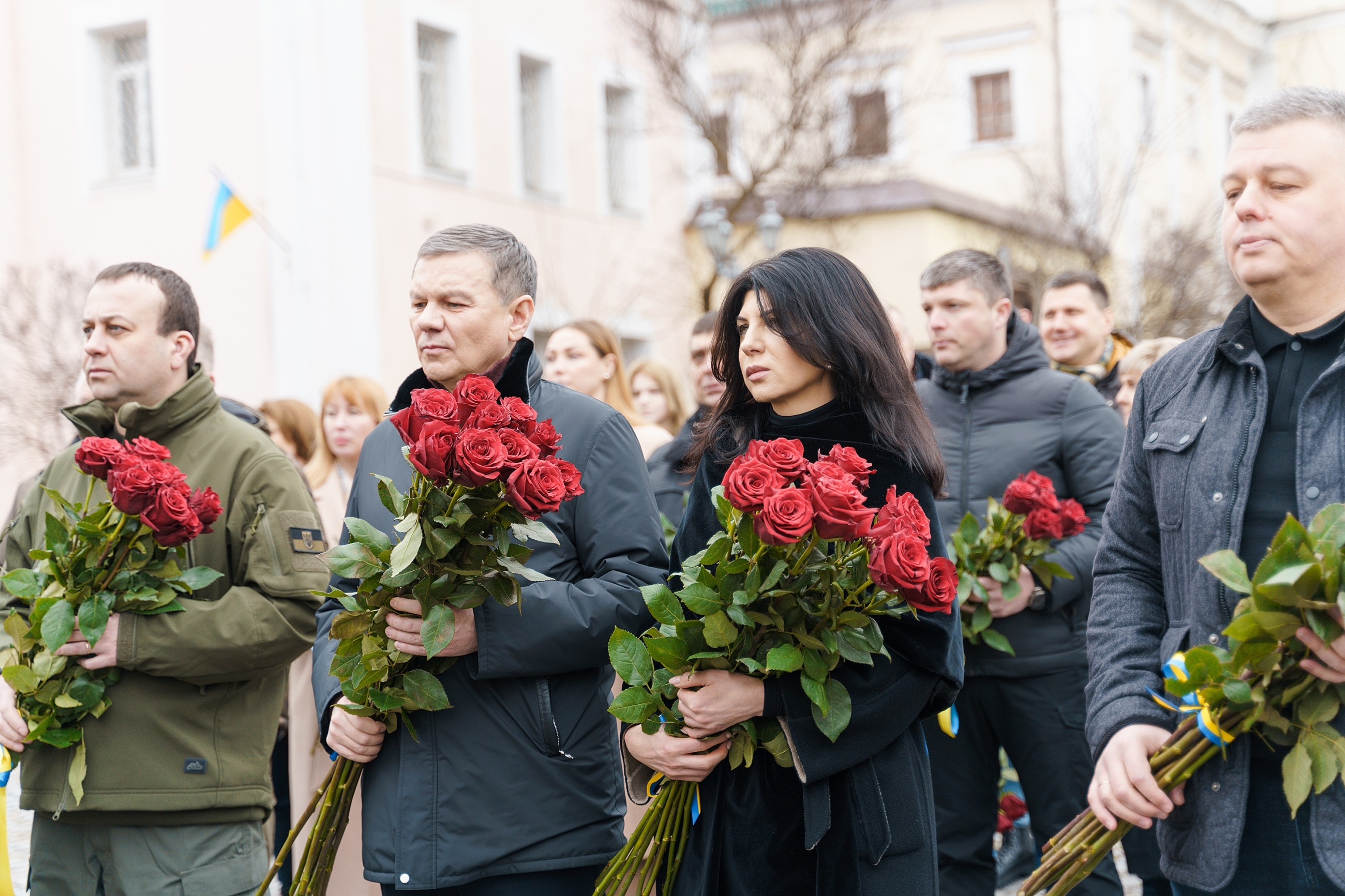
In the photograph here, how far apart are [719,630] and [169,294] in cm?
229

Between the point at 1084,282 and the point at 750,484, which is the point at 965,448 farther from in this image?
the point at 750,484

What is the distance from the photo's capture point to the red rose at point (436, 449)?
2.66m

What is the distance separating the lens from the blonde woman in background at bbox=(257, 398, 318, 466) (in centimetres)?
699

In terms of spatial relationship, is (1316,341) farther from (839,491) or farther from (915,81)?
(915,81)

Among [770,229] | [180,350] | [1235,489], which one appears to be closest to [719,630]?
[1235,489]

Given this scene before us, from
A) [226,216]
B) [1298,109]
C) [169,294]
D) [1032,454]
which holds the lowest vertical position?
[1032,454]

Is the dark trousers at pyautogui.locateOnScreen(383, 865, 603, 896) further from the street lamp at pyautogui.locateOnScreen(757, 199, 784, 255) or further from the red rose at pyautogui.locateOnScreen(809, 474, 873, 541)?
the street lamp at pyautogui.locateOnScreen(757, 199, 784, 255)

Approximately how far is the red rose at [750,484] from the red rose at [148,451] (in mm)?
1758

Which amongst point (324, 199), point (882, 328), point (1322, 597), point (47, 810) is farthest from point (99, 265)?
point (1322, 597)

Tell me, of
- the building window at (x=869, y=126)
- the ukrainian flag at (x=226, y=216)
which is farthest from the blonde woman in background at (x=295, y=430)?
the building window at (x=869, y=126)

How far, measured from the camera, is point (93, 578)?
3537 mm

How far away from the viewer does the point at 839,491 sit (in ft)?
8.11

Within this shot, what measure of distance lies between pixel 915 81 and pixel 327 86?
14.2 metres

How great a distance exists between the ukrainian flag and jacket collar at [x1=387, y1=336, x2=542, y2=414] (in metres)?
12.3
